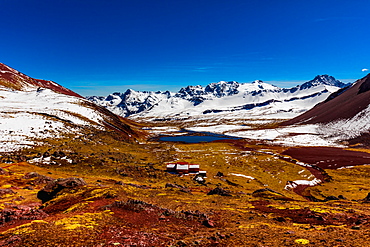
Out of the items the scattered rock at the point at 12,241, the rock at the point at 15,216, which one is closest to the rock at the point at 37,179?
the rock at the point at 15,216

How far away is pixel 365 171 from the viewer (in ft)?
238

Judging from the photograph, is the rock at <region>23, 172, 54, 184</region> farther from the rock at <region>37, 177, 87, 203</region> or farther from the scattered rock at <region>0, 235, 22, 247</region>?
the scattered rock at <region>0, 235, 22, 247</region>

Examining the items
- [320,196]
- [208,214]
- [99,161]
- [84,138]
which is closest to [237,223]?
[208,214]

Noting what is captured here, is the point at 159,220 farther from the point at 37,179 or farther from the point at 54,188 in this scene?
the point at 37,179

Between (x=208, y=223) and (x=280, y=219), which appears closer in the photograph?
(x=208, y=223)

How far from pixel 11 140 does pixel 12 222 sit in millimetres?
57320

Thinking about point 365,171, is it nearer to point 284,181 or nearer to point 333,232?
point 284,181

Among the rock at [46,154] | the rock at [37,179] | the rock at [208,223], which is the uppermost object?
the rock at [46,154]

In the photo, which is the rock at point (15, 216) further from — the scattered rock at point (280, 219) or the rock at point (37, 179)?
the scattered rock at point (280, 219)

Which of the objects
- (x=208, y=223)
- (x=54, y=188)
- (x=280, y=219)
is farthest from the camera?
(x=54, y=188)

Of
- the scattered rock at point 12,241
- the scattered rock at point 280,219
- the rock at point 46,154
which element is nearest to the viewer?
the scattered rock at point 12,241

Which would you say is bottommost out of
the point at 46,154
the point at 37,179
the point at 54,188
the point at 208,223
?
the point at 37,179

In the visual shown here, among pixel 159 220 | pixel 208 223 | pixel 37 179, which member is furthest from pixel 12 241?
pixel 37 179

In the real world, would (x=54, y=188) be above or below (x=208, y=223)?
above
